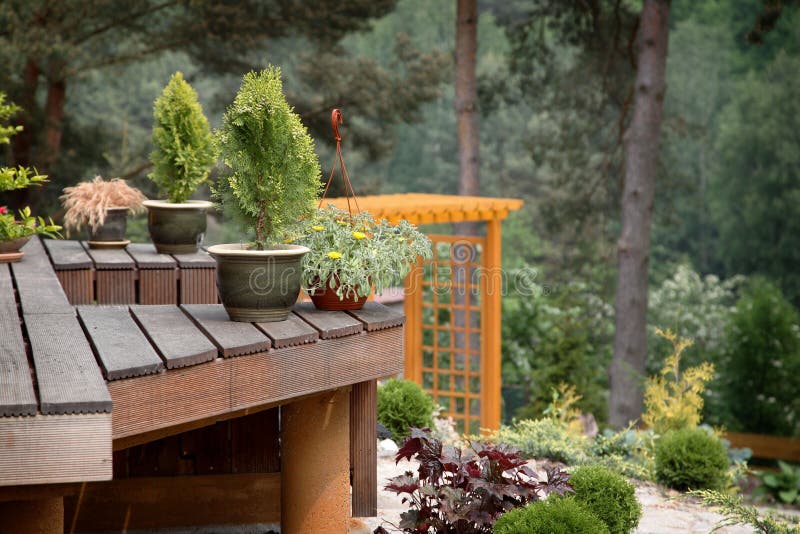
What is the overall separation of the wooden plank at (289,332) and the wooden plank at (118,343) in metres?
0.39

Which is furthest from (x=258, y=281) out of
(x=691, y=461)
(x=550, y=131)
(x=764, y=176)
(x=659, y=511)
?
(x=764, y=176)

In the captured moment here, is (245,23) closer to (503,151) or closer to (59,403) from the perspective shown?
(59,403)

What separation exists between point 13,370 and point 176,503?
1.48 metres

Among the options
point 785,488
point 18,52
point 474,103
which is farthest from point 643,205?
point 18,52

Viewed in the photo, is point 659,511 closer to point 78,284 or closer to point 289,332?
point 289,332

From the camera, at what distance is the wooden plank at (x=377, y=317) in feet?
11.3

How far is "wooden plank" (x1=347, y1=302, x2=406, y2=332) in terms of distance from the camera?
343cm

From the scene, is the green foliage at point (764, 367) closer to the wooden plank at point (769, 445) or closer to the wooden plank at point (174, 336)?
the wooden plank at point (769, 445)

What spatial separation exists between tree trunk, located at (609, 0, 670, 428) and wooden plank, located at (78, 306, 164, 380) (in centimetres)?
771

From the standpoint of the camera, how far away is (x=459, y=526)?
3.57m

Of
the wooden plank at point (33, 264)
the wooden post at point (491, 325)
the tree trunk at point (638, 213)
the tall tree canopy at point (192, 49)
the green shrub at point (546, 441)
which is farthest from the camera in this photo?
the tree trunk at point (638, 213)

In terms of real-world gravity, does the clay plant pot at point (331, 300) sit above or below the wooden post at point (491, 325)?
above

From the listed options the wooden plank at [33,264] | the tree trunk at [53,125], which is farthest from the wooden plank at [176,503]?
the tree trunk at [53,125]

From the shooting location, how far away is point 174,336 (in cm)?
312
